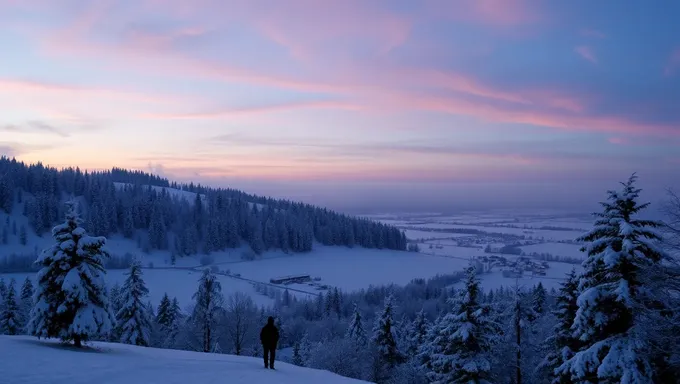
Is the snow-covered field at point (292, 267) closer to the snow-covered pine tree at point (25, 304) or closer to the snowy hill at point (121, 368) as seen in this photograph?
the snow-covered pine tree at point (25, 304)

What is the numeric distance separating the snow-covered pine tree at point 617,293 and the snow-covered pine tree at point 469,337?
640 centimetres

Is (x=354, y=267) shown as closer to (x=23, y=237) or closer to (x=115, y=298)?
(x=115, y=298)

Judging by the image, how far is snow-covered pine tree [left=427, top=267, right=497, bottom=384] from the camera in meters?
22.8

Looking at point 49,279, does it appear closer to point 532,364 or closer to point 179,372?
point 179,372

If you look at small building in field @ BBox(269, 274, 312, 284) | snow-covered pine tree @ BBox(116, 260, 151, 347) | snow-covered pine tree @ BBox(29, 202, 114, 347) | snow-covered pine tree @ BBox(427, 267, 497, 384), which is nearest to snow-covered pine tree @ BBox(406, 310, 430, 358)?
snow-covered pine tree @ BBox(427, 267, 497, 384)

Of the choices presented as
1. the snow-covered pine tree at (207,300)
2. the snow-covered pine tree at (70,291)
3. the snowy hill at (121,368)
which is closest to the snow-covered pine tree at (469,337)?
the snowy hill at (121,368)

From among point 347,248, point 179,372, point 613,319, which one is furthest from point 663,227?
point 347,248

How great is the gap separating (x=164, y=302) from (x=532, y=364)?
4490 cm

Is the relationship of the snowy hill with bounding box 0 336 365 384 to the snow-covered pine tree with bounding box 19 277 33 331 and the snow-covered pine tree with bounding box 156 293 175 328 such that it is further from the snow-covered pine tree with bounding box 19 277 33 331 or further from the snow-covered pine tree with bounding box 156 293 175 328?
the snow-covered pine tree with bounding box 156 293 175 328

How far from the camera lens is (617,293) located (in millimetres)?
15328

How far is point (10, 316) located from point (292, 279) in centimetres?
7460

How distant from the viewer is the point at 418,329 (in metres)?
51.3

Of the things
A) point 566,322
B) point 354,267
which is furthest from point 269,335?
point 354,267

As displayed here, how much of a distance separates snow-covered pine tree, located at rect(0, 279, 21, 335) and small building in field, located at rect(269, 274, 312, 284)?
225ft
